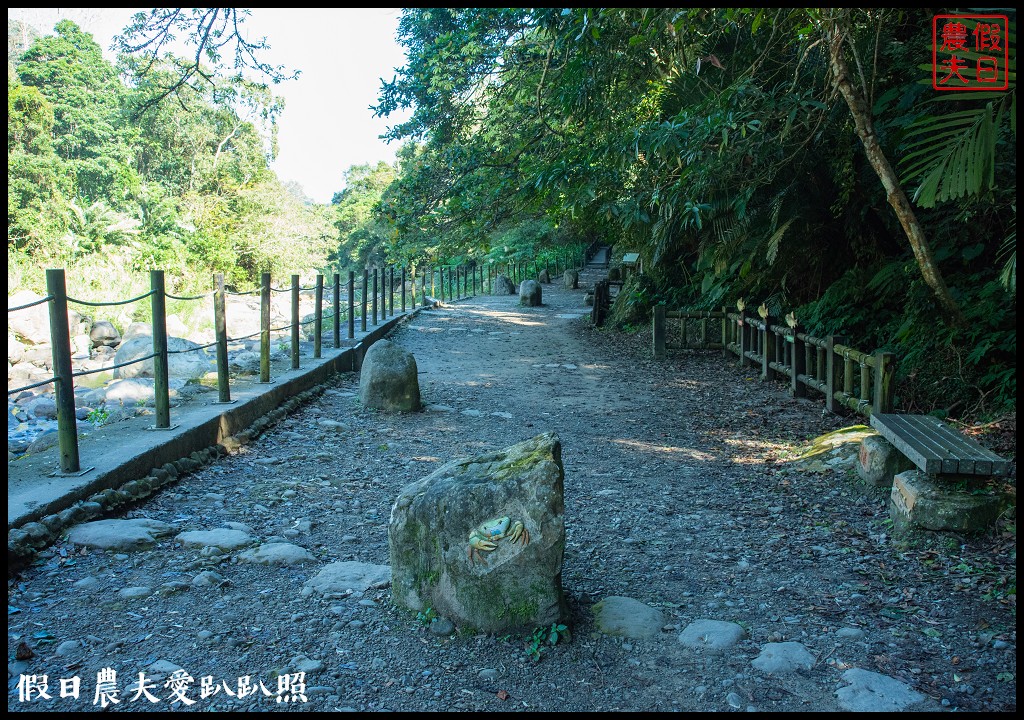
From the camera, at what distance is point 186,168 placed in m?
28.8

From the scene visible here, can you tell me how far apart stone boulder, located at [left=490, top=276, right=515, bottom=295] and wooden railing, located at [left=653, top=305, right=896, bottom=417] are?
45.7 feet

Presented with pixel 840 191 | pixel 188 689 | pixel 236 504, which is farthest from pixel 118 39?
pixel 840 191

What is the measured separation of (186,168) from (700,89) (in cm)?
2608

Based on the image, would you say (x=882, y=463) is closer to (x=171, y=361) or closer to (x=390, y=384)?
(x=390, y=384)

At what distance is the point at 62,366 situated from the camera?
13.4ft

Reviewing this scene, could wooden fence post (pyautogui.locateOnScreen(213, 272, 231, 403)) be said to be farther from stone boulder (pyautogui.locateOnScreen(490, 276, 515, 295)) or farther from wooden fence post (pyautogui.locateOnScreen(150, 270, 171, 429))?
stone boulder (pyautogui.locateOnScreen(490, 276, 515, 295))

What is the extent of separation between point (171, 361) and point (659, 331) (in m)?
6.76

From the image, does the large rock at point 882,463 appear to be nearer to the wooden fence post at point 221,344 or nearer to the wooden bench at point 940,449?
the wooden bench at point 940,449

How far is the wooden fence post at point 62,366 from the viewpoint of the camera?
4.05 meters

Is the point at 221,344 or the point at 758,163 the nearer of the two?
the point at 221,344

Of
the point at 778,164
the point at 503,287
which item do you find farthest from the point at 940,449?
the point at 503,287

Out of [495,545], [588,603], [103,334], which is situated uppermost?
[495,545]

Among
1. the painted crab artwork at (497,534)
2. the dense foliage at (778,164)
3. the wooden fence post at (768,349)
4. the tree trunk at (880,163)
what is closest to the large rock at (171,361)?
the dense foliage at (778,164)

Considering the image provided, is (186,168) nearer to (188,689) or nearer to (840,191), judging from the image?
(840,191)
